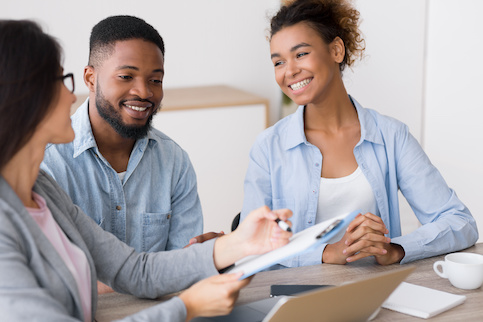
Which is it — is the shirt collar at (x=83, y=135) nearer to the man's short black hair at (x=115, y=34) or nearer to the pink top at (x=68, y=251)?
the man's short black hair at (x=115, y=34)

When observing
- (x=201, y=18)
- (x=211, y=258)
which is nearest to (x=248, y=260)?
(x=211, y=258)

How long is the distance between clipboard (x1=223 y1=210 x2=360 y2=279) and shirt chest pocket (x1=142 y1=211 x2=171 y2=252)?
2.41 ft

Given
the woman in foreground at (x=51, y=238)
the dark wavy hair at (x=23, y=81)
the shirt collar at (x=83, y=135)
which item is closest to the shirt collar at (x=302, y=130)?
the shirt collar at (x=83, y=135)

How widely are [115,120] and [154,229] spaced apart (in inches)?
14.4

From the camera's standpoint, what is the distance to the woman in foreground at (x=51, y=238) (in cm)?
107

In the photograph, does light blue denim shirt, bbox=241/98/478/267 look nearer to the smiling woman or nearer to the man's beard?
the smiling woman

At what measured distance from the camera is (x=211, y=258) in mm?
1448

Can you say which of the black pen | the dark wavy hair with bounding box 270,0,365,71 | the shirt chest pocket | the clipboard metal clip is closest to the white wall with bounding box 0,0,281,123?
the dark wavy hair with bounding box 270,0,365,71

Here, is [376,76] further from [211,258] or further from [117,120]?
[211,258]

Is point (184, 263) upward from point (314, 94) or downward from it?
downward

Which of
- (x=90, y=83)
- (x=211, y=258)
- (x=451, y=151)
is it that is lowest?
(x=451, y=151)

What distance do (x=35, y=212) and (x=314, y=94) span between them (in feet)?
3.85

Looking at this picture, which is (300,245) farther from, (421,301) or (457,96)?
(457,96)

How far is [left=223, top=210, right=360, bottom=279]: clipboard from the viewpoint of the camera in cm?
113
